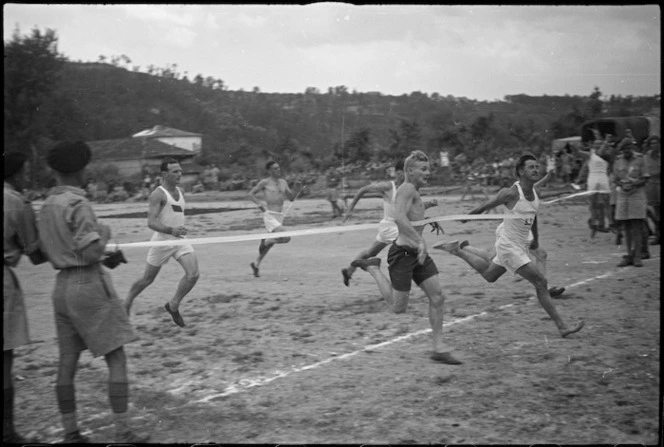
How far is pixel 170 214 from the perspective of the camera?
718 centimetres

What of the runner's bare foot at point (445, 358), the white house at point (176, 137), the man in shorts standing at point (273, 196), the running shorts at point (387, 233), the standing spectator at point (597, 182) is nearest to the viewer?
the runner's bare foot at point (445, 358)

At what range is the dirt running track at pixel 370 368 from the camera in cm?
444

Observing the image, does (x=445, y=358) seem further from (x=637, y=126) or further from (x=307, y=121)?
(x=307, y=121)

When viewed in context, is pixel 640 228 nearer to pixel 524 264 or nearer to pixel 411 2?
pixel 524 264

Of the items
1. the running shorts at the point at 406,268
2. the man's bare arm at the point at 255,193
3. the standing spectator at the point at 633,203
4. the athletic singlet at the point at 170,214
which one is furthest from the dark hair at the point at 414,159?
the standing spectator at the point at 633,203

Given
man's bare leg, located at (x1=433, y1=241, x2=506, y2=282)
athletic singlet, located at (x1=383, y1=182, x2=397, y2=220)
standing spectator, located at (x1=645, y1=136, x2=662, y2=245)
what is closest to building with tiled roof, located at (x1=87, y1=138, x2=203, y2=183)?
standing spectator, located at (x1=645, y1=136, x2=662, y2=245)

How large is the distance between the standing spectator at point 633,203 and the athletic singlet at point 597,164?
→ 2.22 meters

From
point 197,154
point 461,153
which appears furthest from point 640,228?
point 197,154

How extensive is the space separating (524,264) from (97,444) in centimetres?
394

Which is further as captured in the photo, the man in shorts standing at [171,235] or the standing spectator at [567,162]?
the standing spectator at [567,162]

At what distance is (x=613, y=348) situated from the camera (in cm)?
603

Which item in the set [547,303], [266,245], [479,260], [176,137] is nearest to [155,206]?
[479,260]

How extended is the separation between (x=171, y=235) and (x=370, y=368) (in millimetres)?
2672

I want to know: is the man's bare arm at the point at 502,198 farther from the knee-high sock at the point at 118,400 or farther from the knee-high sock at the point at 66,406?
the knee-high sock at the point at 66,406
